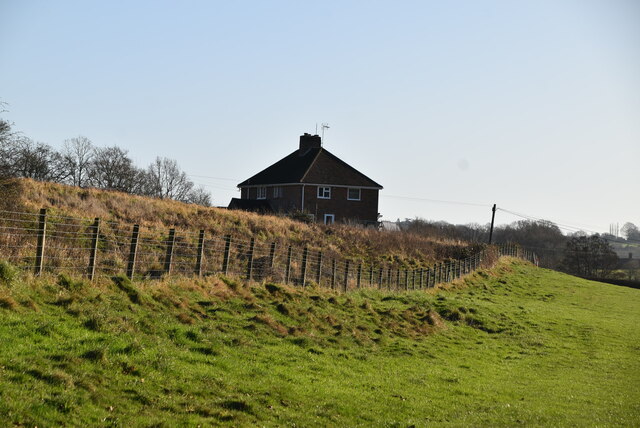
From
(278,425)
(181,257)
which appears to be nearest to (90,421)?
(278,425)

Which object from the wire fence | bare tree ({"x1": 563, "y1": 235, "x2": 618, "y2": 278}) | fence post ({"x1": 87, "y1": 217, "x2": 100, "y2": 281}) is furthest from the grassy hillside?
bare tree ({"x1": 563, "y1": 235, "x2": 618, "y2": 278})

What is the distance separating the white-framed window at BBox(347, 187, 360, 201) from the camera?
2616 inches

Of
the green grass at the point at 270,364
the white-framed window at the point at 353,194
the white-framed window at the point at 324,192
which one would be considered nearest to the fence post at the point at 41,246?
the green grass at the point at 270,364

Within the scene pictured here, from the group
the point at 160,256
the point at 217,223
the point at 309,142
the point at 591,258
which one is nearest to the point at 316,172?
the point at 309,142

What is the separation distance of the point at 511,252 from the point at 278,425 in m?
65.0

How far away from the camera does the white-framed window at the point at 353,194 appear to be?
66438 mm

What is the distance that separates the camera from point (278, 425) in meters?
9.80

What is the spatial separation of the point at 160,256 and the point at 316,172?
39858 millimetres

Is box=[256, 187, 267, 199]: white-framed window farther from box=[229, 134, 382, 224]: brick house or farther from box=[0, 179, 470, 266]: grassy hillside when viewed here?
box=[0, 179, 470, 266]: grassy hillside

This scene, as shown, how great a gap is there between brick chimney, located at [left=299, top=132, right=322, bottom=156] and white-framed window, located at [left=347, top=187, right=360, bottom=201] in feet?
28.2

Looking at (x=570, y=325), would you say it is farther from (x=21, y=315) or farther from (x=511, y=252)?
(x=511, y=252)

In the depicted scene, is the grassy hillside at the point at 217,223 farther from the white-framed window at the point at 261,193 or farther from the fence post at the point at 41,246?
the white-framed window at the point at 261,193

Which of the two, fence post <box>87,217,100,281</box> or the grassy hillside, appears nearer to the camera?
fence post <box>87,217,100,281</box>

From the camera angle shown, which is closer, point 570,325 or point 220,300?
point 220,300
